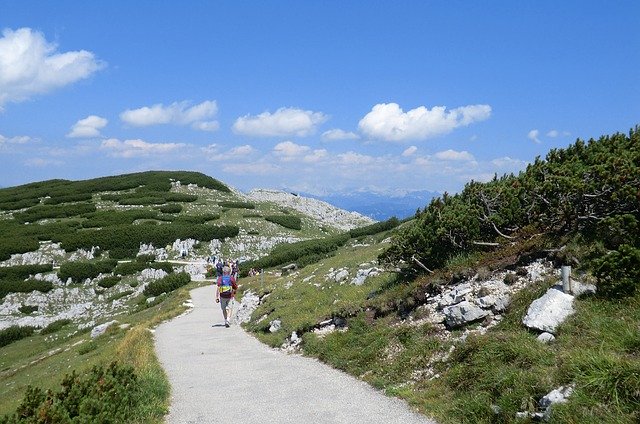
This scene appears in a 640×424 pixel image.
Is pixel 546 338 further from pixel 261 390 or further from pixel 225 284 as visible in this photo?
pixel 225 284

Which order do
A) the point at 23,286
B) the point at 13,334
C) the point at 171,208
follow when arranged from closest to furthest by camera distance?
1. the point at 13,334
2. the point at 23,286
3. the point at 171,208

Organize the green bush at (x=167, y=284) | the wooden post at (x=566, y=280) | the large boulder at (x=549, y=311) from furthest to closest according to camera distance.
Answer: the green bush at (x=167, y=284)
the wooden post at (x=566, y=280)
the large boulder at (x=549, y=311)

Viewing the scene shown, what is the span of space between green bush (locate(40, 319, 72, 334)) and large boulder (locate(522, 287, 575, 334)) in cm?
4038

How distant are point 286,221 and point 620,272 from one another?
70.2 meters

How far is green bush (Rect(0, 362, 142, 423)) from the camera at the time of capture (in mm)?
7320

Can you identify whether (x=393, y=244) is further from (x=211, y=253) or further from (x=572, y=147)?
(x=211, y=253)

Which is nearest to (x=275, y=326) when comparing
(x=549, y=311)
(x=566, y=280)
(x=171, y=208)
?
(x=549, y=311)

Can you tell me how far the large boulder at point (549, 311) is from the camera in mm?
9188

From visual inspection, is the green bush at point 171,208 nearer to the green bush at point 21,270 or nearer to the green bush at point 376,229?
the green bush at point 21,270

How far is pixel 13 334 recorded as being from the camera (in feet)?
124

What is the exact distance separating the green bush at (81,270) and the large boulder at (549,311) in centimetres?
5135

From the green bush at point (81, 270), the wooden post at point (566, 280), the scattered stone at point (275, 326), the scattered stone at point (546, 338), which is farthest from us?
the green bush at point (81, 270)

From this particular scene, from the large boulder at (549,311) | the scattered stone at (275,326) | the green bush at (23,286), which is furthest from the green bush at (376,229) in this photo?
the large boulder at (549,311)

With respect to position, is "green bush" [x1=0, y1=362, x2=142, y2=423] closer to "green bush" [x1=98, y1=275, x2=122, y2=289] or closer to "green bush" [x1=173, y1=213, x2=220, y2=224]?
"green bush" [x1=98, y1=275, x2=122, y2=289]
